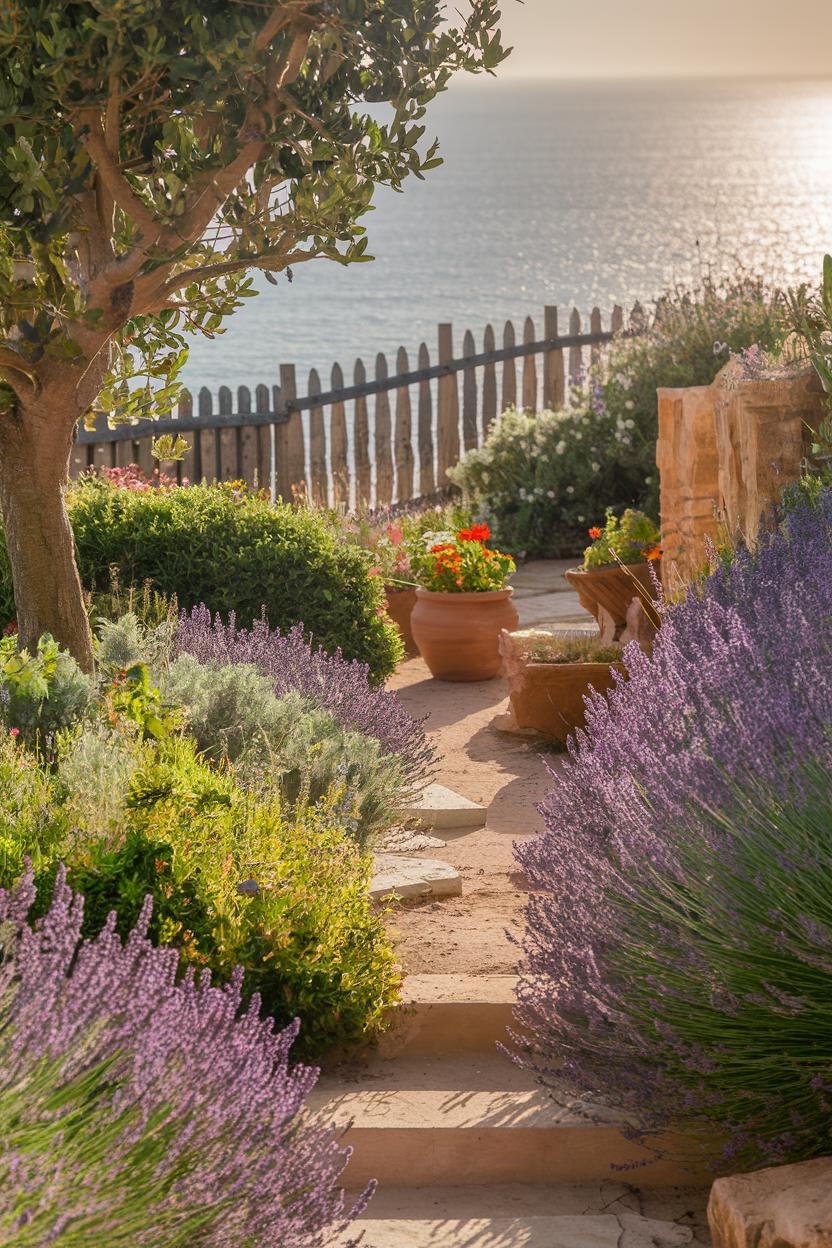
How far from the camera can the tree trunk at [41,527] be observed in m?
4.96

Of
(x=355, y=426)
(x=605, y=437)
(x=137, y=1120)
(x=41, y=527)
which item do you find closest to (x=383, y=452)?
(x=355, y=426)

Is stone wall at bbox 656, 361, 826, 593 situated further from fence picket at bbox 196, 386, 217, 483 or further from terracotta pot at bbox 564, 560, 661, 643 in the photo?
fence picket at bbox 196, 386, 217, 483

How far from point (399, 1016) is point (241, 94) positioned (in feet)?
8.86

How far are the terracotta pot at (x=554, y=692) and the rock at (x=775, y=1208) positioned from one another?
385 cm

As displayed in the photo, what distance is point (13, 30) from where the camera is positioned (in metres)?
3.81

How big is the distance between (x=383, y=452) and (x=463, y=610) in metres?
4.71

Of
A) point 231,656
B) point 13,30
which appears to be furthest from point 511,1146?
point 13,30

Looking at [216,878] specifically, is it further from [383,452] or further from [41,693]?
[383,452]

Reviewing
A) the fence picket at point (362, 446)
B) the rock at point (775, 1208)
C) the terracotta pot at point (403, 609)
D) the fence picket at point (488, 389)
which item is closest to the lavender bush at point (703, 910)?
the rock at point (775, 1208)

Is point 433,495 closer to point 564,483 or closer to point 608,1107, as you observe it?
point 564,483

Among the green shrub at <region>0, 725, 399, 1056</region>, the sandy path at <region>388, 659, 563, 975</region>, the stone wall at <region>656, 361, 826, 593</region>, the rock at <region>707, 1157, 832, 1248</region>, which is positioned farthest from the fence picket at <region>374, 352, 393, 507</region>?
the rock at <region>707, 1157, 832, 1248</region>

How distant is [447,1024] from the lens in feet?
12.0

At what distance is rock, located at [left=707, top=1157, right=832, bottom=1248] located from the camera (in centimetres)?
242

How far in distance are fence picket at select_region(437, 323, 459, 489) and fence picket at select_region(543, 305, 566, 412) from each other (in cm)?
117
